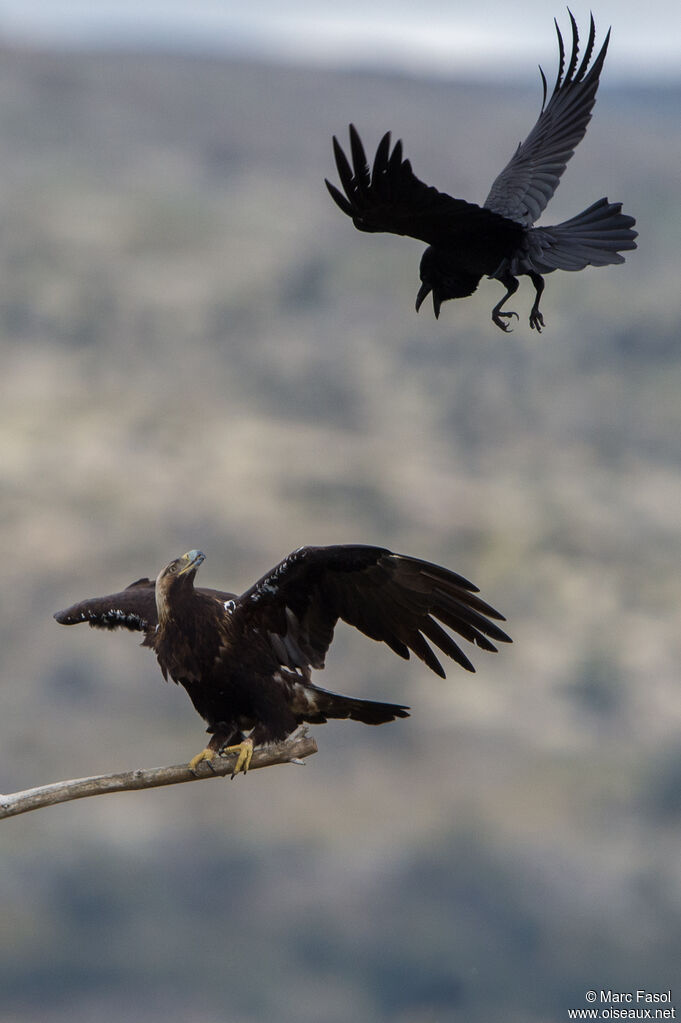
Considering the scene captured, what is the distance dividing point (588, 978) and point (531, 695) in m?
24.9

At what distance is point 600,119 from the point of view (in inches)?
6944

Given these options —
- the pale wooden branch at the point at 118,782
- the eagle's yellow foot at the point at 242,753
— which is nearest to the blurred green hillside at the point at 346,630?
the eagle's yellow foot at the point at 242,753

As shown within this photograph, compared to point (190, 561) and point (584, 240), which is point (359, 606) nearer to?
point (190, 561)

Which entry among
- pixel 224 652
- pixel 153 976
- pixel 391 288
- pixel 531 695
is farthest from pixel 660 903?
pixel 224 652

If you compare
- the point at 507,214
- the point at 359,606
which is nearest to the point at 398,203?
the point at 507,214

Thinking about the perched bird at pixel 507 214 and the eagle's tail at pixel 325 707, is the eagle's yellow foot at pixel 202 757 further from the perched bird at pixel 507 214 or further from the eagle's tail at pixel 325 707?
the perched bird at pixel 507 214

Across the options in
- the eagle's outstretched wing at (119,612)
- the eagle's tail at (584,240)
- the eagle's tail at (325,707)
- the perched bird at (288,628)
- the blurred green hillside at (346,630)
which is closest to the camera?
the eagle's tail at (584,240)

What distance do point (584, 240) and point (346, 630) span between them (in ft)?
320

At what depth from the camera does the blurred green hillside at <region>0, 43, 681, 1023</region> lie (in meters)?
119

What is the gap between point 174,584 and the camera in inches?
377

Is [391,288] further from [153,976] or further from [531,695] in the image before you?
[153,976]

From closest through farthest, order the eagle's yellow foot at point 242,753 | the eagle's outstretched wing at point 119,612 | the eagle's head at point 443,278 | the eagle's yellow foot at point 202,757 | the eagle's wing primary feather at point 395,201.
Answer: the eagle's wing primary feather at point 395,201, the eagle's yellow foot at point 202,757, the eagle's head at point 443,278, the eagle's yellow foot at point 242,753, the eagle's outstretched wing at point 119,612

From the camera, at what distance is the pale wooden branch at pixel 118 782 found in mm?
7852

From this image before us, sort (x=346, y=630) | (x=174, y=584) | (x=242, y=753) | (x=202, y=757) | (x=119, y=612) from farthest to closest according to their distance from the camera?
(x=346, y=630) → (x=119, y=612) → (x=174, y=584) → (x=242, y=753) → (x=202, y=757)
